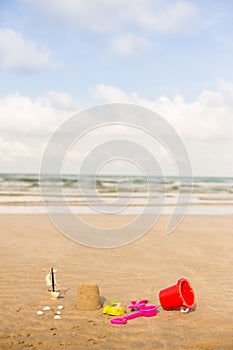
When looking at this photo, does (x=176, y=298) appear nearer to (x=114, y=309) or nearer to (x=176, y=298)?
(x=176, y=298)

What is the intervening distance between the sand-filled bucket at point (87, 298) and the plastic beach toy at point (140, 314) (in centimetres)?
55

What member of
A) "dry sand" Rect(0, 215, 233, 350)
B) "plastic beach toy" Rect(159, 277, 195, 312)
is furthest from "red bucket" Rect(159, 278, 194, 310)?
"dry sand" Rect(0, 215, 233, 350)

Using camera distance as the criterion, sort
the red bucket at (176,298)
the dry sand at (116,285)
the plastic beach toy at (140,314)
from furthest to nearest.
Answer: the red bucket at (176,298) < the plastic beach toy at (140,314) < the dry sand at (116,285)

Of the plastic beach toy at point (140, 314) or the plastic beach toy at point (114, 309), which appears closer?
the plastic beach toy at point (140, 314)

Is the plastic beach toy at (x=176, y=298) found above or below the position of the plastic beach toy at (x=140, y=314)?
above

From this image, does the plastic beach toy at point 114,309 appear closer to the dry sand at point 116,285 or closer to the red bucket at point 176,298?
the dry sand at point 116,285

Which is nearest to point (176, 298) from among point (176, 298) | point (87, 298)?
point (176, 298)

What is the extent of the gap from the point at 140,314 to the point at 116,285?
1.68m

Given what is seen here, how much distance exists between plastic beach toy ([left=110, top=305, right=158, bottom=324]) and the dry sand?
0.08 m

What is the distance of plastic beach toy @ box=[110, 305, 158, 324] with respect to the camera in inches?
229

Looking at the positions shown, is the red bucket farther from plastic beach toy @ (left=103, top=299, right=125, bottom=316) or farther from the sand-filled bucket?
the sand-filled bucket

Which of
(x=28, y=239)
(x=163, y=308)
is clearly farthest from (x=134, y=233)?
(x=163, y=308)

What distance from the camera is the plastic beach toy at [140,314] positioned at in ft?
19.1

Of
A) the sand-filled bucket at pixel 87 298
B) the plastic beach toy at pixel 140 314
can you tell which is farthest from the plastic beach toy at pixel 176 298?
the sand-filled bucket at pixel 87 298
